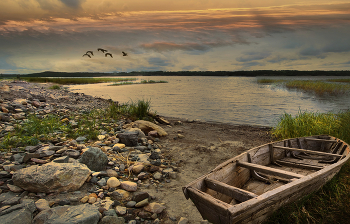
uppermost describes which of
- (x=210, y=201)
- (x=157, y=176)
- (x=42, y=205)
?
(x=210, y=201)

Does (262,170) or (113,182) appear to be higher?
(262,170)

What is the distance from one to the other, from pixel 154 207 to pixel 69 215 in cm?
144

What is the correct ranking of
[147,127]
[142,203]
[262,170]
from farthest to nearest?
[147,127] → [262,170] → [142,203]

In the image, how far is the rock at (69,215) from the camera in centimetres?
278

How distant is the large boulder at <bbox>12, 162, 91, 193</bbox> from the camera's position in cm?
353

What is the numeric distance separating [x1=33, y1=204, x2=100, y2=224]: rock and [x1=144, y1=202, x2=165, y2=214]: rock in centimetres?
94

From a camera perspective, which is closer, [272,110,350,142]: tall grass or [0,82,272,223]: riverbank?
[0,82,272,223]: riverbank

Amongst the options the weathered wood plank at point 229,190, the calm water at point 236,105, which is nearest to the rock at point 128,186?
the weathered wood plank at point 229,190

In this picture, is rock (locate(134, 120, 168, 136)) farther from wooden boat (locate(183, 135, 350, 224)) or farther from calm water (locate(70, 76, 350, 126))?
wooden boat (locate(183, 135, 350, 224))

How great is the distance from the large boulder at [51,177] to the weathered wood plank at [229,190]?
98.4 inches

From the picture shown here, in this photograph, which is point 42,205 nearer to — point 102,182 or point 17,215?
point 17,215

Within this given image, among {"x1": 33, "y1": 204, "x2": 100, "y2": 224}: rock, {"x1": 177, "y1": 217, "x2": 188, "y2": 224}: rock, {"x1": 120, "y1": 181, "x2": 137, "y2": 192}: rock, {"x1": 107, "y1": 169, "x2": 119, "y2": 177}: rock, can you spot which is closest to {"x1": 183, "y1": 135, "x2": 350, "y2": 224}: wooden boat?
{"x1": 177, "y1": 217, "x2": 188, "y2": 224}: rock

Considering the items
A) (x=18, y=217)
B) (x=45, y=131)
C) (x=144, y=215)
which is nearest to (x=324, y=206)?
(x=144, y=215)

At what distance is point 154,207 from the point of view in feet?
12.1
